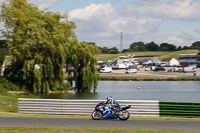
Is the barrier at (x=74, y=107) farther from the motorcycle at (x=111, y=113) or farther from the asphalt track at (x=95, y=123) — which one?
the asphalt track at (x=95, y=123)

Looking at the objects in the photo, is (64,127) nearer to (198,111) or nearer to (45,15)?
(198,111)

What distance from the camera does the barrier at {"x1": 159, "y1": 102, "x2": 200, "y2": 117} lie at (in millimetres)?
24312

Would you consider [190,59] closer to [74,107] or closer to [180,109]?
[180,109]

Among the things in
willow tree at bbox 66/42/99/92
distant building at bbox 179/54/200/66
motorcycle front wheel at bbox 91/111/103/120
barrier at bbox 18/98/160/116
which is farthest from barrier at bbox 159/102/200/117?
distant building at bbox 179/54/200/66

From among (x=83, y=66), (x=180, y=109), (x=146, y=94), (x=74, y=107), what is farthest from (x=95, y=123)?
(x=146, y=94)

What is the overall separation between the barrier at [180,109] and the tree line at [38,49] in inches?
1317

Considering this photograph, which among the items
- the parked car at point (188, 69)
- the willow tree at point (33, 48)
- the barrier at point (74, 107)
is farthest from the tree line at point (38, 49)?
the parked car at point (188, 69)

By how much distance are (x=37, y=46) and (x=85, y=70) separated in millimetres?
7945

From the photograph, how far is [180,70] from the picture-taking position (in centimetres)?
13375

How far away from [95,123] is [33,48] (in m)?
38.5

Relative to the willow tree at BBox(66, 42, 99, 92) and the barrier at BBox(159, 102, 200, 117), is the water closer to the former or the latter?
the willow tree at BBox(66, 42, 99, 92)

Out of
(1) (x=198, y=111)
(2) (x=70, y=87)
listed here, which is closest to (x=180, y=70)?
(2) (x=70, y=87)

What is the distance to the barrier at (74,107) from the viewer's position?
2470 cm

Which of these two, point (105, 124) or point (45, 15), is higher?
point (45, 15)
